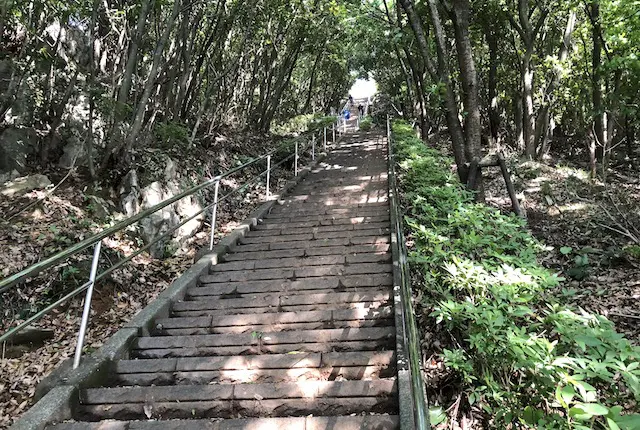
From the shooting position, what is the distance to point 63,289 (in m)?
4.97

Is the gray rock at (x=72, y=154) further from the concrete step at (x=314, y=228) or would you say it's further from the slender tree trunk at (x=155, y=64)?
the concrete step at (x=314, y=228)

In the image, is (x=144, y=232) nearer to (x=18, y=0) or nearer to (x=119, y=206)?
(x=119, y=206)

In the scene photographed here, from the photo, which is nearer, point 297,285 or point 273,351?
point 273,351

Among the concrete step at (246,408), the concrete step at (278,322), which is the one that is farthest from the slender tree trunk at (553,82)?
the concrete step at (246,408)

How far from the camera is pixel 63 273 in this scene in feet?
16.6

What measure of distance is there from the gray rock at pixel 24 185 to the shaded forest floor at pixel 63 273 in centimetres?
13

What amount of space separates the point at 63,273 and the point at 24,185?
6.56ft

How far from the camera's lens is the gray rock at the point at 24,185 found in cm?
604

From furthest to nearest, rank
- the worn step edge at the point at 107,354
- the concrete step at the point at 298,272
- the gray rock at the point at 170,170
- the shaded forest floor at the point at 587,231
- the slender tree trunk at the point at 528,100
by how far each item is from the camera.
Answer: the slender tree trunk at the point at 528,100
the gray rock at the point at 170,170
the shaded forest floor at the point at 587,231
the concrete step at the point at 298,272
the worn step edge at the point at 107,354

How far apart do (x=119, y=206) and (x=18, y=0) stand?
9.54 feet

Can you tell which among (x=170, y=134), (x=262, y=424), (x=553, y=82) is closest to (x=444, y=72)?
(x=170, y=134)

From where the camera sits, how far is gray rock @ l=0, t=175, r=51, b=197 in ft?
19.8

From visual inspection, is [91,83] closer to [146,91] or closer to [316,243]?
[146,91]

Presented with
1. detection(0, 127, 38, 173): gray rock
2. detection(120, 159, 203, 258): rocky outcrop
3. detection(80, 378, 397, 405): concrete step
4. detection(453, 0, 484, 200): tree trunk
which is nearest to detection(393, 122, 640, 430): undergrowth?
detection(80, 378, 397, 405): concrete step
